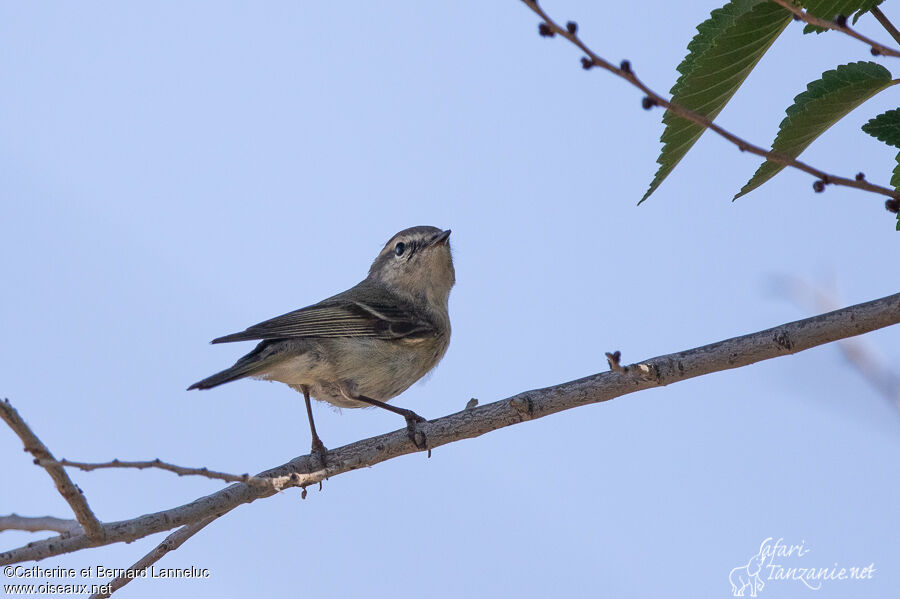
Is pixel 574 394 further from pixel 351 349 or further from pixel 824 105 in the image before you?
pixel 351 349

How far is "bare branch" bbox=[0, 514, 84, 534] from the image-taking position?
297 cm

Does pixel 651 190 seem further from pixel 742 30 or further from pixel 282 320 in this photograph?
pixel 282 320

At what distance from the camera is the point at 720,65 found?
218 cm

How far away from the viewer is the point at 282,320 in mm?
4840

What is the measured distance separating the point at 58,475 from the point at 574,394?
164 centimetres

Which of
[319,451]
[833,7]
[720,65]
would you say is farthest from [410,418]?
[833,7]

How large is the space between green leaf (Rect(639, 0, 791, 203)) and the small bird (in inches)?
94.8

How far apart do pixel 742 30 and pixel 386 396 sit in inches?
135

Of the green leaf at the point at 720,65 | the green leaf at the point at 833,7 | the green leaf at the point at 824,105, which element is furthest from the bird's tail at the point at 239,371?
the green leaf at the point at 833,7

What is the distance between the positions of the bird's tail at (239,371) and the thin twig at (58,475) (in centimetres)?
108

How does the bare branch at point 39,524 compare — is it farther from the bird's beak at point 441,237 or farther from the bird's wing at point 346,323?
the bird's beak at point 441,237

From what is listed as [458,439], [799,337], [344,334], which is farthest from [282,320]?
[799,337]

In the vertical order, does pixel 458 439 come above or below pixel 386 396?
below

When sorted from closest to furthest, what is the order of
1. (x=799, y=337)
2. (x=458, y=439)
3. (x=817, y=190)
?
1. (x=817, y=190)
2. (x=799, y=337)
3. (x=458, y=439)
